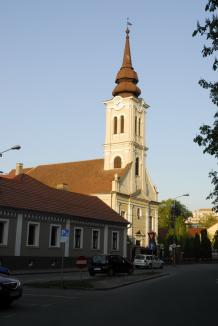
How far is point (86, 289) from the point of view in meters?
20.7

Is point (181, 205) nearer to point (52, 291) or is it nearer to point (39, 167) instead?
point (39, 167)

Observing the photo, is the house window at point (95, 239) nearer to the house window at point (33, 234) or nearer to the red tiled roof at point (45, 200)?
the red tiled roof at point (45, 200)

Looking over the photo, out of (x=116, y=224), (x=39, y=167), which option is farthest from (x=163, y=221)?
(x=116, y=224)

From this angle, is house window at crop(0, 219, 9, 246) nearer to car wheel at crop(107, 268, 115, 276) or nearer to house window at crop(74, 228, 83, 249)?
car wheel at crop(107, 268, 115, 276)

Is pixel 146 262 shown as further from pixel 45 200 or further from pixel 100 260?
pixel 100 260

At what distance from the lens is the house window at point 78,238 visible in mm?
42278

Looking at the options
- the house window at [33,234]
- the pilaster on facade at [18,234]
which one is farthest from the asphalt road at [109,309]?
the house window at [33,234]

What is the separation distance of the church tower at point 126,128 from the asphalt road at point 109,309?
5023cm

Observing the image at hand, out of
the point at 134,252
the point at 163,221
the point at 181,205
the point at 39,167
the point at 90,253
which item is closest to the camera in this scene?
the point at 90,253

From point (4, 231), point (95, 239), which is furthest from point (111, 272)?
point (95, 239)

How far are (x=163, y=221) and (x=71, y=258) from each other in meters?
69.6

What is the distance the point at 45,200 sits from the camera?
3984 centimetres

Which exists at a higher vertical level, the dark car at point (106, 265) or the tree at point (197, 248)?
the tree at point (197, 248)

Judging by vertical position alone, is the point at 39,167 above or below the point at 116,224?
above
